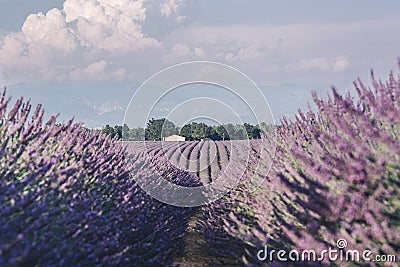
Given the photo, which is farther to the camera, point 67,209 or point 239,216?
point 239,216

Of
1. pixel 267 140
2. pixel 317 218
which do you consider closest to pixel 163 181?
pixel 267 140

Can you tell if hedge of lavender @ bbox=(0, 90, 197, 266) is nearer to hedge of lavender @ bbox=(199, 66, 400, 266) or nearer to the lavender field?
the lavender field

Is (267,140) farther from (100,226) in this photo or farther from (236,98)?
(100,226)

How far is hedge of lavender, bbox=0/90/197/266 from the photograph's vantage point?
224 centimetres

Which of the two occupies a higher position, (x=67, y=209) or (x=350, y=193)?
(x=350, y=193)

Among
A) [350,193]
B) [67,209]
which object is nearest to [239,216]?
[350,193]

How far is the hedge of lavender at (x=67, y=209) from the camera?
2.24 metres

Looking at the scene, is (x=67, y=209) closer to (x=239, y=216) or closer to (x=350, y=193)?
(x=350, y=193)

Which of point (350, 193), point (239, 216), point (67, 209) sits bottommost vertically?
point (67, 209)

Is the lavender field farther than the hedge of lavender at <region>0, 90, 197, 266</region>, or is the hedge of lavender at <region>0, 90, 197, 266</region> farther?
the lavender field

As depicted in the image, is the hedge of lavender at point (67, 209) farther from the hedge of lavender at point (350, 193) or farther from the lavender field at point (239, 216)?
the hedge of lavender at point (350, 193)

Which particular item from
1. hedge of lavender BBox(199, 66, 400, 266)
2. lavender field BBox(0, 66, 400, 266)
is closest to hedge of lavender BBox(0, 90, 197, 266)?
lavender field BBox(0, 66, 400, 266)

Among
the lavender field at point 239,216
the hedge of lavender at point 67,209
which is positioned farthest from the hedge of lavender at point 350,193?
the hedge of lavender at point 67,209

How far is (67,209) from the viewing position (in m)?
2.67
